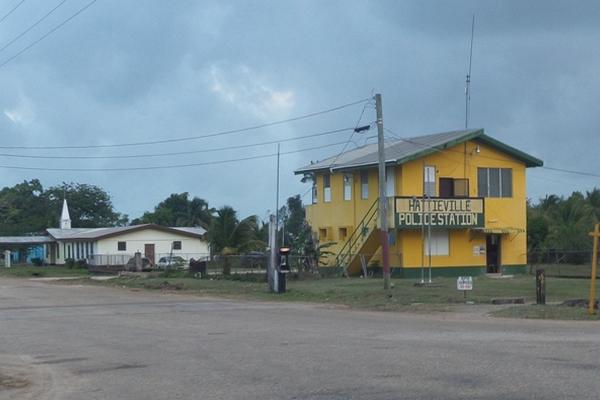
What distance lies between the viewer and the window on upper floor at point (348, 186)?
50625mm

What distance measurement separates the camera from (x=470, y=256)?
4894 cm

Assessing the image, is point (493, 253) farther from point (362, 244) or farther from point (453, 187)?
point (362, 244)

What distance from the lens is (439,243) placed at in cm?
4816

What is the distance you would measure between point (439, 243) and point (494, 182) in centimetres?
490

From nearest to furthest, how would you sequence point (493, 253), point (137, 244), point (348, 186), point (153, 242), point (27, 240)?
point (493, 253) → point (348, 186) → point (137, 244) → point (153, 242) → point (27, 240)

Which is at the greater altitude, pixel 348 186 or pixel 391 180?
pixel 391 180

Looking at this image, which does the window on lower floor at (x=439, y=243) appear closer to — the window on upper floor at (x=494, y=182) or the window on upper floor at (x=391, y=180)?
the window on upper floor at (x=391, y=180)

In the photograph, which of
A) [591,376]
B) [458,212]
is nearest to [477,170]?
[458,212]

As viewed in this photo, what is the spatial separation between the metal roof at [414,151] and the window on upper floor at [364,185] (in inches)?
30.3

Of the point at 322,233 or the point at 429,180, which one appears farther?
the point at 322,233

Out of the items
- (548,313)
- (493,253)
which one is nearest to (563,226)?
(493,253)

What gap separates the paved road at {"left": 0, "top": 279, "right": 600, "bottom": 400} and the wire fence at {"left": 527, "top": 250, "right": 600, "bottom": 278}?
2214cm

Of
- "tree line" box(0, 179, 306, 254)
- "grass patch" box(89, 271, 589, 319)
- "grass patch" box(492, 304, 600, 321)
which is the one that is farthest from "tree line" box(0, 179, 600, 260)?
"grass patch" box(492, 304, 600, 321)

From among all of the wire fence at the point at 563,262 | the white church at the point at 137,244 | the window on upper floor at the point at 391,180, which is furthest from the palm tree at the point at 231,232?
the white church at the point at 137,244
